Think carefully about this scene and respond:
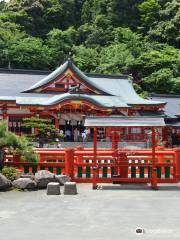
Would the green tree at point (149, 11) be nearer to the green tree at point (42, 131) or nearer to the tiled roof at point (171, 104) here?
the tiled roof at point (171, 104)

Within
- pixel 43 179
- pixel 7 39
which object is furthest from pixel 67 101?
pixel 7 39

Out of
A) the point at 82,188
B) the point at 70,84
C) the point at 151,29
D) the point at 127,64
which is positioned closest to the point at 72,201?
the point at 82,188

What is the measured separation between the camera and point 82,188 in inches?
506

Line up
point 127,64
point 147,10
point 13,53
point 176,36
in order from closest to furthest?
point 127,64
point 13,53
point 176,36
point 147,10

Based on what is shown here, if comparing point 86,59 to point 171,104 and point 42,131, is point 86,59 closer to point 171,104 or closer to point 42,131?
point 171,104

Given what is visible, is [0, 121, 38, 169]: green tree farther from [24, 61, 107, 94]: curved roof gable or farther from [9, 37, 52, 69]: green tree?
[9, 37, 52, 69]: green tree

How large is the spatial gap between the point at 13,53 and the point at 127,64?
48.0ft

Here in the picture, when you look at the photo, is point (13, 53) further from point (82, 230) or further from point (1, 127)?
point (82, 230)

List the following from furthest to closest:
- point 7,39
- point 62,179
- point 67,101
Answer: point 7,39 < point 67,101 < point 62,179

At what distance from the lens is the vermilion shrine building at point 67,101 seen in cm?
3069

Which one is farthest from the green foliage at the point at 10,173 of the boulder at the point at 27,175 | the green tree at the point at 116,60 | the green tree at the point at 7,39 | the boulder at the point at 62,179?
the green tree at the point at 7,39

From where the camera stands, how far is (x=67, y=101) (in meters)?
30.5

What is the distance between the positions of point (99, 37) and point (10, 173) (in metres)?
56.4

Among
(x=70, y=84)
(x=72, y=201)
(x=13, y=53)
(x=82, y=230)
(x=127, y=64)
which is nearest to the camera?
(x=82, y=230)
